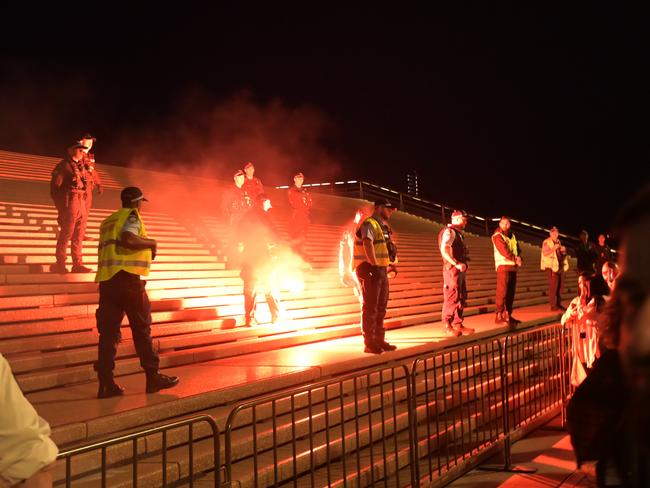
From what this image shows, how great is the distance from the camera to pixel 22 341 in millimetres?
6688

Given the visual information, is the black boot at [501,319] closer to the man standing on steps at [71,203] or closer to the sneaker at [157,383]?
the man standing on steps at [71,203]

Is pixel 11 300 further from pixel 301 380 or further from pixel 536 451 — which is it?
pixel 536 451

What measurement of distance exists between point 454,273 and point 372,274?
85.4 inches

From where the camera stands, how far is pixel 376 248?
7859 millimetres

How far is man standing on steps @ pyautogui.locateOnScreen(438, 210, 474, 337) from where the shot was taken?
9.61 m

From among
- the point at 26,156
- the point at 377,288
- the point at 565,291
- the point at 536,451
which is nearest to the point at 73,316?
the point at 377,288

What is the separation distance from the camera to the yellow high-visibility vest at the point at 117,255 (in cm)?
573

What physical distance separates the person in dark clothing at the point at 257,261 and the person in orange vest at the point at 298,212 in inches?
158

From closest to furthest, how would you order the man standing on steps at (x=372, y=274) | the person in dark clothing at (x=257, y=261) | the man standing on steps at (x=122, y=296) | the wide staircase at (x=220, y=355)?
the wide staircase at (x=220, y=355)
the man standing on steps at (x=122, y=296)
the man standing on steps at (x=372, y=274)
the person in dark clothing at (x=257, y=261)

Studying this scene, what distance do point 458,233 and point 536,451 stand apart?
3863 mm

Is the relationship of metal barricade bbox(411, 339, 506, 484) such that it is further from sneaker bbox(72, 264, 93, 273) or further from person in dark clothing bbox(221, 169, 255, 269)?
sneaker bbox(72, 264, 93, 273)

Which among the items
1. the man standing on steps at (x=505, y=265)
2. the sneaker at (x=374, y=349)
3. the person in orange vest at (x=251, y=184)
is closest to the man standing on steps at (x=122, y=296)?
the sneaker at (x=374, y=349)

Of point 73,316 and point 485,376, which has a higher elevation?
point 73,316

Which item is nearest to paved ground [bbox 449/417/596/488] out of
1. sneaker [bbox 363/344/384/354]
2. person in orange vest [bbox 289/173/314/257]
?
sneaker [bbox 363/344/384/354]
